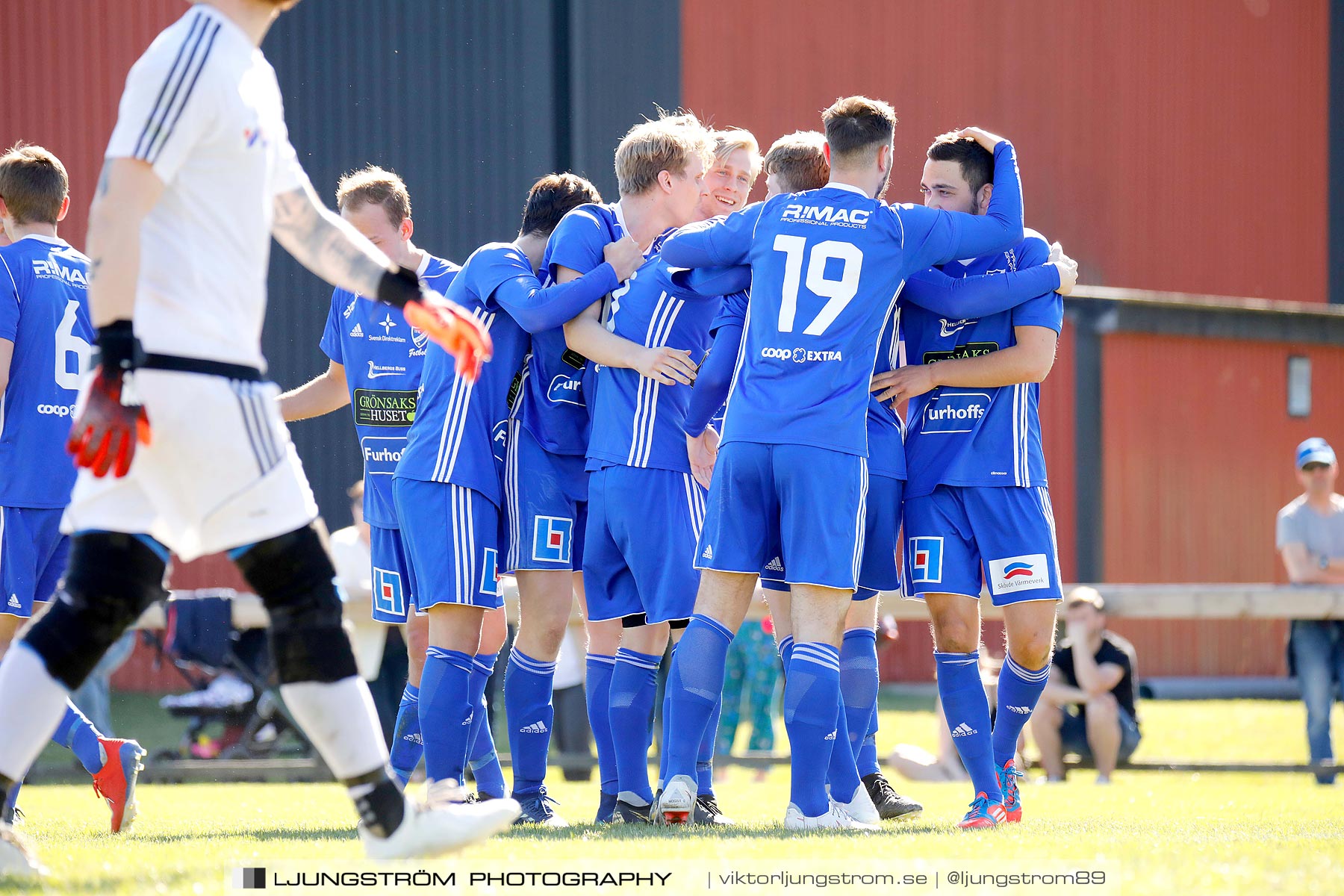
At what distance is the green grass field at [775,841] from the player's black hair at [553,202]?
7.15ft

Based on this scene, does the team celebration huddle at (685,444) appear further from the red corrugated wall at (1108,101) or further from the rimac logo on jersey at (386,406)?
the red corrugated wall at (1108,101)

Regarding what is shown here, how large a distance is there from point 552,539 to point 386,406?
95cm

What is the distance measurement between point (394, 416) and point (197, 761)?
433cm

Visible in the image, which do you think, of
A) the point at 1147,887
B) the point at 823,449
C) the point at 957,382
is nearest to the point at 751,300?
the point at 823,449

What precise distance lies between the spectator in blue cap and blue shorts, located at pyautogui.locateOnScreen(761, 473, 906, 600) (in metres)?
6.01

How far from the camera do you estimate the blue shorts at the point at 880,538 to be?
5.04 m

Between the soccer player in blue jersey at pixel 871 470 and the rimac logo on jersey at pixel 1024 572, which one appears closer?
the soccer player in blue jersey at pixel 871 470

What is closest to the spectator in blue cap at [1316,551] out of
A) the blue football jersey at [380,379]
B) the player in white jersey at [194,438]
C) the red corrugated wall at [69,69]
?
the blue football jersey at [380,379]

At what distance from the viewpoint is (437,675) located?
4.92 m

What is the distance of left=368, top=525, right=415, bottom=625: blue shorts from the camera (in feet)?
17.9

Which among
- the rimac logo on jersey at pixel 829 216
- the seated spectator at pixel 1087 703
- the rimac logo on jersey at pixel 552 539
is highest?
the rimac logo on jersey at pixel 829 216

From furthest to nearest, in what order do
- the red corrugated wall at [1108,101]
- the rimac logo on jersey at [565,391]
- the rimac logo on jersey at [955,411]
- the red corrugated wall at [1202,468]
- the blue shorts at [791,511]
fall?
the red corrugated wall at [1202,468]
the red corrugated wall at [1108,101]
the rimac logo on jersey at [565,391]
the rimac logo on jersey at [955,411]
the blue shorts at [791,511]

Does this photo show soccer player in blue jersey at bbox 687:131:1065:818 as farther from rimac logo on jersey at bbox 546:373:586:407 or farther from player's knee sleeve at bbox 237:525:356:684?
player's knee sleeve at bbox 237:525:356:684

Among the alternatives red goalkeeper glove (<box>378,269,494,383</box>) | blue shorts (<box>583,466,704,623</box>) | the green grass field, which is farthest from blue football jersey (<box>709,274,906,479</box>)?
red goalkeeper glove (<box>378,269,494,383</box>)
